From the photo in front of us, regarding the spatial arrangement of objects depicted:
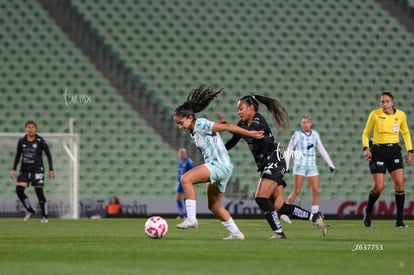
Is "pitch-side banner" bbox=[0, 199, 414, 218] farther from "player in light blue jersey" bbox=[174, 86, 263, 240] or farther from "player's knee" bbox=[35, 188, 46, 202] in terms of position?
"player in light blue jersey" bbox=[174, 86, 263, 240]

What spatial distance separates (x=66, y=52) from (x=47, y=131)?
2994mm

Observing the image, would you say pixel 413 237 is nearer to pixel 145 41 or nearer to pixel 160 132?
pixel 160 132

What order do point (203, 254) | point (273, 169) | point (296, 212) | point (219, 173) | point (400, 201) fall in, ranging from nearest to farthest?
point (203, 254), point (219, 173), point (273, 169), point (296, 212), point (400, 201)

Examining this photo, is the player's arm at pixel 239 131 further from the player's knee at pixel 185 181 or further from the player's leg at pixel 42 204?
the player's leg at pixel 42 204

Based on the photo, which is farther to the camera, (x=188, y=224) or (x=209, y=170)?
(x=209, y=170)

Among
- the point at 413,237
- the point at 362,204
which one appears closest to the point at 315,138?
the point at 362,204

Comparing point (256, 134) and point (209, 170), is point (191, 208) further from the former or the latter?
point (256, 134)

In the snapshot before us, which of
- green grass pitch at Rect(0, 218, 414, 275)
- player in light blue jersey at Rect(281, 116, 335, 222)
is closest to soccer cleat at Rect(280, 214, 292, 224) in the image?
player in light blue jersey at Rect(281, 116, 335, 222)

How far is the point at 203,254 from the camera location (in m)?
8.90

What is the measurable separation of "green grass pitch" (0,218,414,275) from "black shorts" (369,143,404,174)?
2589mm

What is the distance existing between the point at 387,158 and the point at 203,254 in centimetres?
693

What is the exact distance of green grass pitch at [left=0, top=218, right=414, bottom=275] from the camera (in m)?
7.34

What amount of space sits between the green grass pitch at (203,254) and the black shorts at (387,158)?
259 cm

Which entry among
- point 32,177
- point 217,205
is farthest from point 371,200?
point 32,177
